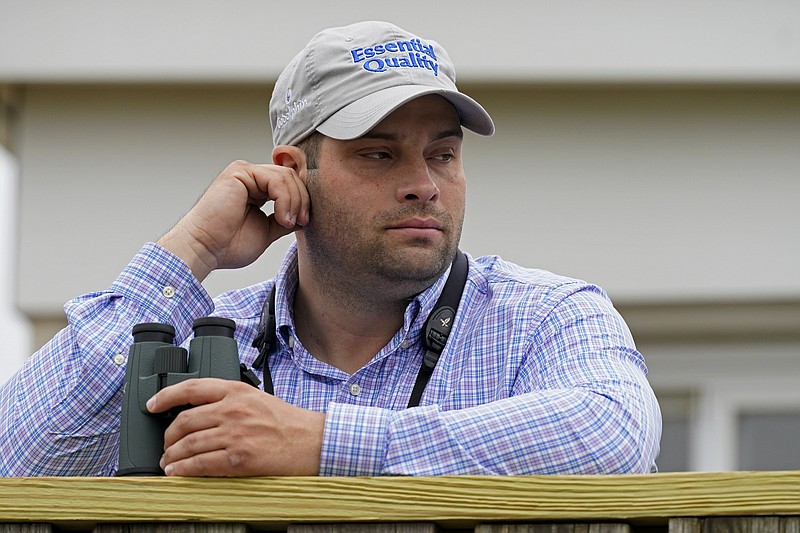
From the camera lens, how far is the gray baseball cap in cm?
299

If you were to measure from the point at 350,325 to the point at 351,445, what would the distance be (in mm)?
1027

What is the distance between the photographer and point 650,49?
570 centimetres

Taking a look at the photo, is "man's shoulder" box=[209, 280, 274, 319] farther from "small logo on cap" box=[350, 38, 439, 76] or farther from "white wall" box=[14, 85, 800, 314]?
"white wall" box=[14, 85, 800, 314]

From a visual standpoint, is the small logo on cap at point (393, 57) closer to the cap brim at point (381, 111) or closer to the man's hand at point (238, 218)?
the cap brim at point (381, 111)

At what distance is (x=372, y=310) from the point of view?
3.09 m

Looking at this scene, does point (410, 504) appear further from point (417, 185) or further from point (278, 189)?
point (278, 189)

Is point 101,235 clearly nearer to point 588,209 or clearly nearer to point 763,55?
point 588,209

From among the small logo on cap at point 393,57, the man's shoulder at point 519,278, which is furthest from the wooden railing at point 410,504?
the small logo on cap at point 393,57

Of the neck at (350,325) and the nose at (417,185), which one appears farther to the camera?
the neck at (350,325)

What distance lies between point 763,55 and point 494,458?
404cm

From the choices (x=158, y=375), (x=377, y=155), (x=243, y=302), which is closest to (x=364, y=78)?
(x=377, y=155)

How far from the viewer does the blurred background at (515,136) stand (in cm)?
571

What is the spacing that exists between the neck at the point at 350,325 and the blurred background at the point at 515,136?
2.64m

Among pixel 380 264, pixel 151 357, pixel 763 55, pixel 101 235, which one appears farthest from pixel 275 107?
pixel 763 55
